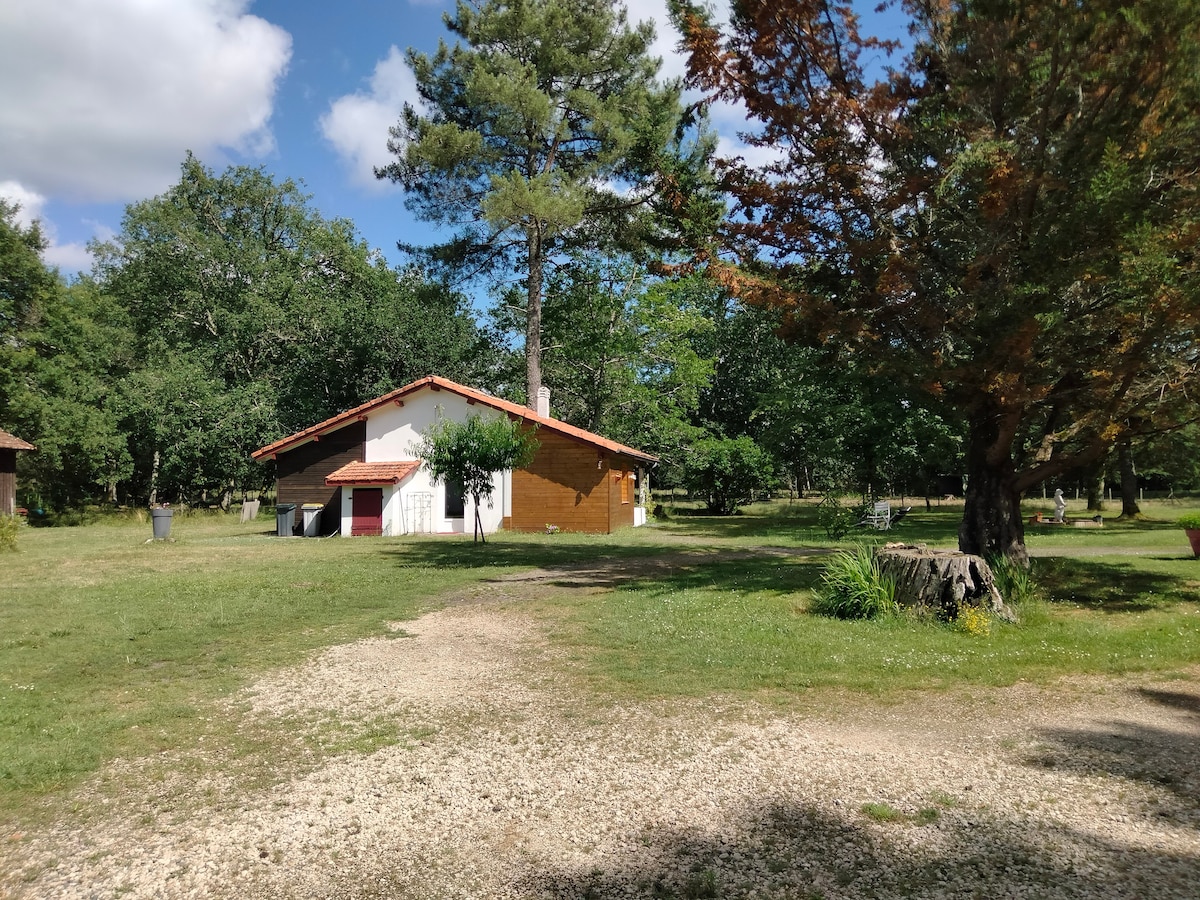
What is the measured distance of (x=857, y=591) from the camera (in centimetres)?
950

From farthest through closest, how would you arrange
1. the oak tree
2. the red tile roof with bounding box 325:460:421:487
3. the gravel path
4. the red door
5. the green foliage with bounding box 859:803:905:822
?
1. the red door
2. the red tile roof with bounding box 325:460:421:487
3. the oak tree
4. the green foliage with bounding box 859:803:905:822
5. the gravel path

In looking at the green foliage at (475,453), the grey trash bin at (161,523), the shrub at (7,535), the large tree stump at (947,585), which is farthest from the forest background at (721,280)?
the shrub at (7,535)

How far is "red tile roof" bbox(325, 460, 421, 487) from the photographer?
1028 inches

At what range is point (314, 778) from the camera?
4.68 m

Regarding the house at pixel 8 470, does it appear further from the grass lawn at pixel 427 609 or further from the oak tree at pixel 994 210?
the oak tree at pixel 994 210

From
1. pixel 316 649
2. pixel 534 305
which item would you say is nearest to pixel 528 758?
pixel 316 649

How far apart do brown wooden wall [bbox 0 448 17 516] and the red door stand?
40.9 feet

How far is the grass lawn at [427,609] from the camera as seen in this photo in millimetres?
5895

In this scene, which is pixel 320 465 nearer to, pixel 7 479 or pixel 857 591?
pixel 7 479

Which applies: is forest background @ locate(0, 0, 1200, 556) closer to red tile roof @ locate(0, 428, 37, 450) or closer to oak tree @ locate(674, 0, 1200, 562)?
oak tree @ locate(674, 0, 1200, 562)

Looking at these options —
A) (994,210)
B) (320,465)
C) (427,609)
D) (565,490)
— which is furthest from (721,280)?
(320,465)

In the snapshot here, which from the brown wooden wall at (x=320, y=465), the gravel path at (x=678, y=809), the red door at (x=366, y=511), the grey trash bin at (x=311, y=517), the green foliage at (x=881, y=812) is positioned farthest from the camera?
the brown wooden wall at (x=320, y=465)

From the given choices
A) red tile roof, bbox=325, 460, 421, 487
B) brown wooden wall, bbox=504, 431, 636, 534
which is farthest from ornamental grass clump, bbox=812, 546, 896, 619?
red tile roof, bbox=325, 460, 421, 487

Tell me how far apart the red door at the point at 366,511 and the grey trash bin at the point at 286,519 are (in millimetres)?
2112
